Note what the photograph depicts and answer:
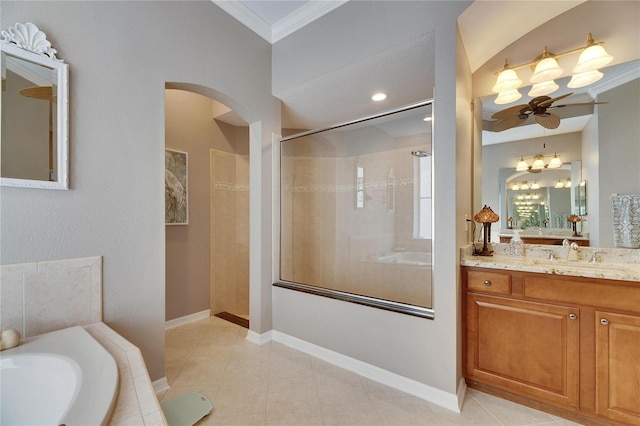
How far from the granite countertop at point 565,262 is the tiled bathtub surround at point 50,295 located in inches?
94.6

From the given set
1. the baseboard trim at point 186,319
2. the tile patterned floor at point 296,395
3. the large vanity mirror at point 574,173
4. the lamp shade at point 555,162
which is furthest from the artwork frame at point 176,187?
the lamp shade at point 555,162

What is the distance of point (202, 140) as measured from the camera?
3.40m

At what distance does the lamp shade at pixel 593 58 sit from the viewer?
6.03ft

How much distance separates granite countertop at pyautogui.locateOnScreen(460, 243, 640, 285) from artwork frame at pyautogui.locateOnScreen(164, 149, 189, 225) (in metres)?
2.89

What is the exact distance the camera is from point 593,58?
6.09ft

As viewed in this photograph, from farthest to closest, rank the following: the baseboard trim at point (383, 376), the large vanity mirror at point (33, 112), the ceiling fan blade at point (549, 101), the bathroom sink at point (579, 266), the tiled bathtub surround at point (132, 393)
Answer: the ceiling fan blade at point (549, 101), the baseboard trim at point (383, 376), the bathroom sink at point (579, 266), the large vanity mirror at point (33, 112), the tiled bathtub surround at point (132, 393)

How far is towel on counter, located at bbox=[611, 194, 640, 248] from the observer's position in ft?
6.18

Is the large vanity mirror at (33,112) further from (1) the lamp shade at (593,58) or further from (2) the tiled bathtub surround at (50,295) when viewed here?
(1) the lamp shade at (593,58)

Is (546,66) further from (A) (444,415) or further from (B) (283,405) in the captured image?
(B) (283,405)

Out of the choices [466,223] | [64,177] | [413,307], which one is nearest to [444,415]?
[413,307]

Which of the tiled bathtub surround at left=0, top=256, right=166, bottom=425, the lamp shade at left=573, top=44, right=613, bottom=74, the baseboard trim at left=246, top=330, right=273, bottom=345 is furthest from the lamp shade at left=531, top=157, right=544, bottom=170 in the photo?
the tiled bathtub surround at left=0, top=256, right=166, bottom=425

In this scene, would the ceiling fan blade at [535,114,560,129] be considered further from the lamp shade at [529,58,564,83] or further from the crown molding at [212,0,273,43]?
the crown molding at [212,0,273,43]

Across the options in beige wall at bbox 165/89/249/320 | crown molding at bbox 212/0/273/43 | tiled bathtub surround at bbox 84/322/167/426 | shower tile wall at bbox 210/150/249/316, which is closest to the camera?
tiled bathtub surround at bbox 84/322/167/426

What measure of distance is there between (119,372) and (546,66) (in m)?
3.09
